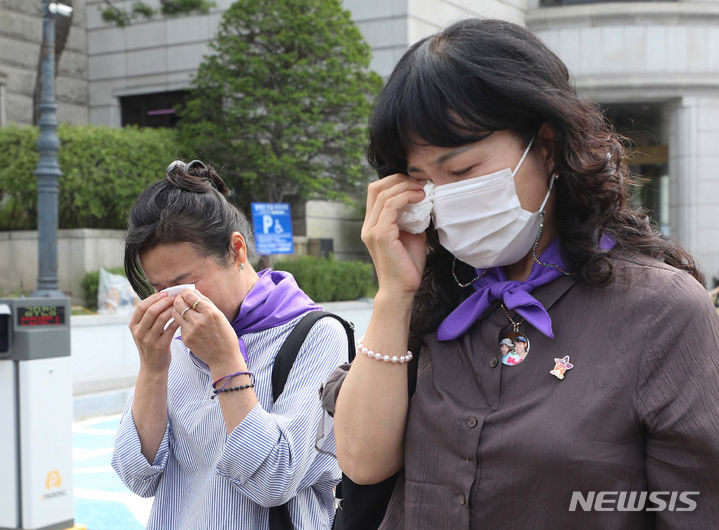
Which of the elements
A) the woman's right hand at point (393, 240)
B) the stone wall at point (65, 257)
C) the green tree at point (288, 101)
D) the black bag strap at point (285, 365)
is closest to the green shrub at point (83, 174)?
the stone wall at point (65, 257)

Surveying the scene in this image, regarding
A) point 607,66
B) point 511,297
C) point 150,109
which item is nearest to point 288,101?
point 150,109

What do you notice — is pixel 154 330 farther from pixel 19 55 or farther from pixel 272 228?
pixel 19 55

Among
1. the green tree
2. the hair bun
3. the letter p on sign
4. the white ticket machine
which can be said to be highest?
the green tree

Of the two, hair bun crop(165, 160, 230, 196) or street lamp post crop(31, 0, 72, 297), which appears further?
street lamp post crop(31, 0, 72, 297)

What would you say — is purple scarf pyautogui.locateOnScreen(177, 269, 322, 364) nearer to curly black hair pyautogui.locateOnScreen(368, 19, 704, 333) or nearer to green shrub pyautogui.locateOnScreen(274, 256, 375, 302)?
curly black hair pyautogui.locateOnScreen(368, 19, 704, 333)

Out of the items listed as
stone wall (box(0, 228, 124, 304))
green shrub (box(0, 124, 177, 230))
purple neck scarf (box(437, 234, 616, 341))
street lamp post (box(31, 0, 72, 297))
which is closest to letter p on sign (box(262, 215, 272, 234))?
green shrub (box(0, 124, 177, 230))

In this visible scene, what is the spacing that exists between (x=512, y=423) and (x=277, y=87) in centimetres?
1450

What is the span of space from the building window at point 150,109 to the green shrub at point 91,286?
8988mm

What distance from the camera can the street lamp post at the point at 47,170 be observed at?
10.9m

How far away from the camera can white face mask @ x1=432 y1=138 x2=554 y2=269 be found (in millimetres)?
1496

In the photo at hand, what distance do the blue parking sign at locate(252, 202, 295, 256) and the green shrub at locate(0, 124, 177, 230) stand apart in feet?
6.71

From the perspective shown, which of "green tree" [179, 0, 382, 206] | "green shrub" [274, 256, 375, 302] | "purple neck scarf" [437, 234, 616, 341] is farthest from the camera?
"green tree" [179, 0, 382, 206]

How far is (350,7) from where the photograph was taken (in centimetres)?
1847

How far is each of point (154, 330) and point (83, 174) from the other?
12.3m
